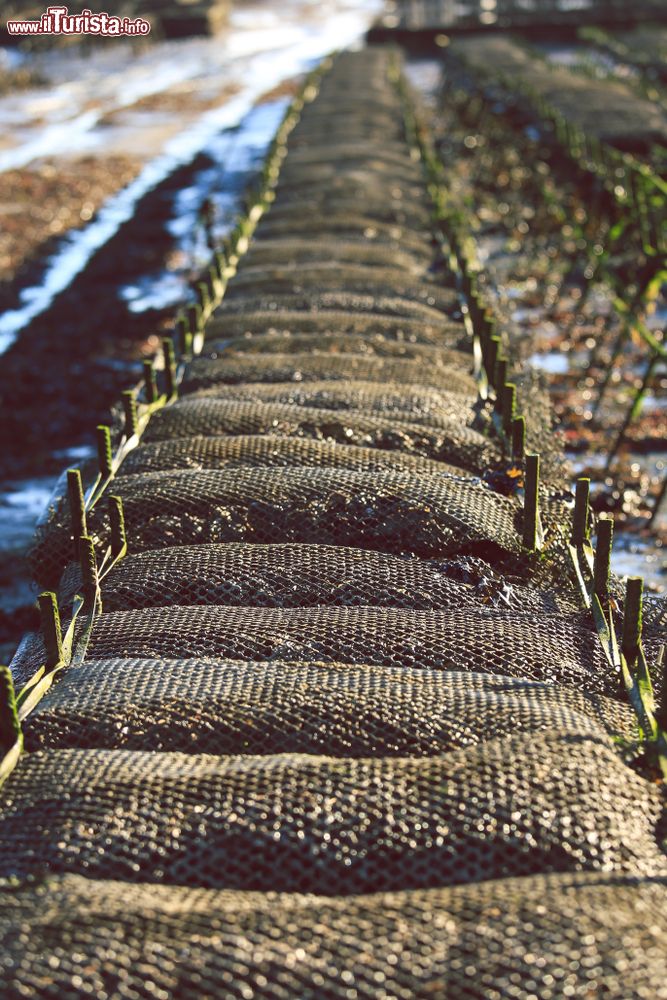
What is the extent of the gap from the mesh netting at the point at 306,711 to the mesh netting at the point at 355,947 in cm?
107

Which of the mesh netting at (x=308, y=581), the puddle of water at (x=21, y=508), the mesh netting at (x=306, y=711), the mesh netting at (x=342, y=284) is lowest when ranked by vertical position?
the puddle of water at (x=21, y=508)

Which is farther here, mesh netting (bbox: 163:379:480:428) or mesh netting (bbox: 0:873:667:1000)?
mesh netting (bbox: 163:379:480:428)

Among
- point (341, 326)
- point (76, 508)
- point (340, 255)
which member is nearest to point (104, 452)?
point (76, 508)

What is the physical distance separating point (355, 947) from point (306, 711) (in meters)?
1.54

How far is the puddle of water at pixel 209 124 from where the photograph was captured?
19.0 metres

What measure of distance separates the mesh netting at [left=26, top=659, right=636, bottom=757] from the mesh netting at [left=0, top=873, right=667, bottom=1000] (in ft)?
3.53

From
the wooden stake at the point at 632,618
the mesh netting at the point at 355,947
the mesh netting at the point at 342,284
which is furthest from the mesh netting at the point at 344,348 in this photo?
the mesh netting at the point at 355,947

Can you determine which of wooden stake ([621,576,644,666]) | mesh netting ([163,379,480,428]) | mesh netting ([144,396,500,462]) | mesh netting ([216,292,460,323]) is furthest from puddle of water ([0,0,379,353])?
wooden stake ([621,576,644,666])

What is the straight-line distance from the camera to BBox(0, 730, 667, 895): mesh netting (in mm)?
4250

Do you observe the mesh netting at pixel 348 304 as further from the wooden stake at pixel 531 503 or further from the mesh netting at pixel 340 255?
the wooden stake at pixel 531 503

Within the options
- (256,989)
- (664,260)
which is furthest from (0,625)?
(664,260)

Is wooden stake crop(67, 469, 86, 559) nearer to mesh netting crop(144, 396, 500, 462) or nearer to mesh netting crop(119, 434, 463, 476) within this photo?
mesh netting crop(119, 434, 463, 476)

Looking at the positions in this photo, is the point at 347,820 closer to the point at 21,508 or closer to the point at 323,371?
the point at 323,371

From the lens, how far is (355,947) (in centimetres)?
363
